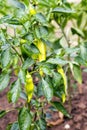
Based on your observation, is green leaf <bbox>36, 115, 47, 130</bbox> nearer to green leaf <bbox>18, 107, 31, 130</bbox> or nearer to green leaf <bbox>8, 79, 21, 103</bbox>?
green leaf <bbox>18, 107, 31, 130</bbox>

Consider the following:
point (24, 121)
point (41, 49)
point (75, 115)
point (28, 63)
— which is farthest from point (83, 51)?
point (75, 115)

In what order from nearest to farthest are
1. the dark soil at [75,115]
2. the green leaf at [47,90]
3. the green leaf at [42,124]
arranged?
the green leaf at [47,90], the green leaf at [42,124], the dark soil at [75,115]

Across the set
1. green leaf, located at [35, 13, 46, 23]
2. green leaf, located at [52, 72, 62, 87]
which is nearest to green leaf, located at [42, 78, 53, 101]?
green leaf, located at [52, 72, 62, 87]

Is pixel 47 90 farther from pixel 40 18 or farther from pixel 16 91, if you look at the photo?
pixel 40 18

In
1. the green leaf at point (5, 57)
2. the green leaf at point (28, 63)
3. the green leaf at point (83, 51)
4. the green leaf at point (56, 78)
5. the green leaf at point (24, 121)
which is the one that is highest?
the green leaf at point (5, 57)

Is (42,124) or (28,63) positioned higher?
(28,63)

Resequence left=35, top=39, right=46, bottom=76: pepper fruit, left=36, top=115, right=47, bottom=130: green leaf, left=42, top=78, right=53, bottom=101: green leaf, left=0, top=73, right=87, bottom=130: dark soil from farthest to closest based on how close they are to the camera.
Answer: left=0, top=73, right=87, bottom=130: dark soil, left=36, top=115, right=47, bottom=130: green leaf, left=35, top=39, right=46, bottom=76: pepper fruit, left=42, top=78, right=53, bottom=101: green leaf

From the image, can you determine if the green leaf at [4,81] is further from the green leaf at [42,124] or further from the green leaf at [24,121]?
the green leaf at [42,124]

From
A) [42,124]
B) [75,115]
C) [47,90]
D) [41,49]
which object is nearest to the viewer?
[47,90]

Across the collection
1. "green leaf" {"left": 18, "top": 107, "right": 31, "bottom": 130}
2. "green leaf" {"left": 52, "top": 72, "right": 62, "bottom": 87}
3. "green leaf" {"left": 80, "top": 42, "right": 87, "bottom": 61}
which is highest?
"green leaf" {"left": 80, "top": 42, "right": 87, "bottom": 61}

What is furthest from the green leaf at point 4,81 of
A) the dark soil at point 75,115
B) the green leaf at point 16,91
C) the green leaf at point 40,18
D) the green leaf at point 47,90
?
the dark soil at point 75,115

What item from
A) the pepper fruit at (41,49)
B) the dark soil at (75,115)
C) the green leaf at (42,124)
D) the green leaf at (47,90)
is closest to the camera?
the green leaf at (47,90)

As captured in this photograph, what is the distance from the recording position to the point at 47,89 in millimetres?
1433

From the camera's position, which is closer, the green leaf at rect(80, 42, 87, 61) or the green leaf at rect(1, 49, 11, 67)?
the green leaf at rect(1, 49, 11, 67)
